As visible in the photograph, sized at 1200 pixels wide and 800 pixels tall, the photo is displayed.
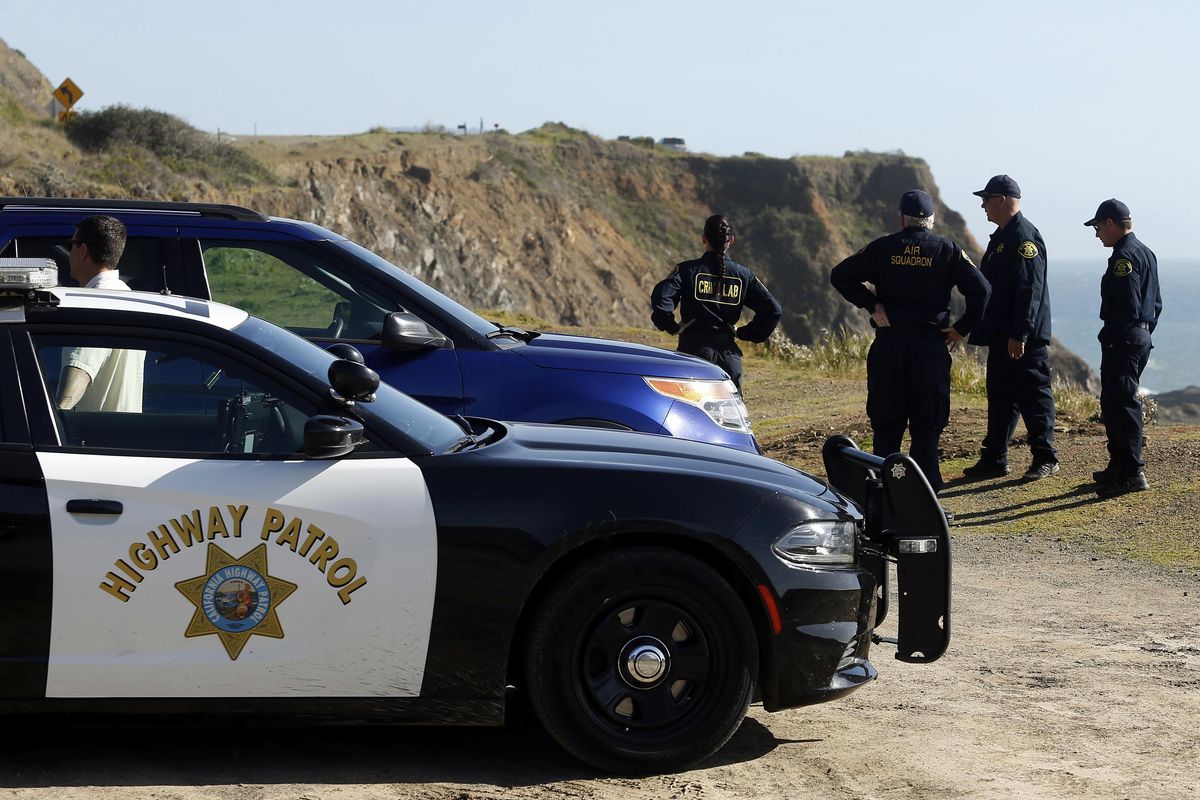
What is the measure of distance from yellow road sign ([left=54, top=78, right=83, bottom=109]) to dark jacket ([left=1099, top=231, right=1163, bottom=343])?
38.3 metres

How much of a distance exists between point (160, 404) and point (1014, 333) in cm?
759

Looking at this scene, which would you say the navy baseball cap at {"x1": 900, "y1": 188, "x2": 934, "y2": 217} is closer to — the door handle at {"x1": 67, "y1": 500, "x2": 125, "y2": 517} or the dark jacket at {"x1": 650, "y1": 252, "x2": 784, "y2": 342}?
the dark jacket at {"x1": 650, "y1": 252, "x2": 784, "y2": 342}

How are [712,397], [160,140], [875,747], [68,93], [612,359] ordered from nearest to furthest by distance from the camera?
[875,747] < [612,359] < [712,397] < [68,93] < [160,140]

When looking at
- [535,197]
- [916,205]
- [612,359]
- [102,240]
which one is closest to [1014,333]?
[916,205]

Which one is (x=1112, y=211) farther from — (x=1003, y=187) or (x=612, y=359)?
(x=612, y=359)

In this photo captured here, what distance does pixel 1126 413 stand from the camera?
10875 mm

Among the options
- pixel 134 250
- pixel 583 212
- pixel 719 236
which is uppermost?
pixel 583 212

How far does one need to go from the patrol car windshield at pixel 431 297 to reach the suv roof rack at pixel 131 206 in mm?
515

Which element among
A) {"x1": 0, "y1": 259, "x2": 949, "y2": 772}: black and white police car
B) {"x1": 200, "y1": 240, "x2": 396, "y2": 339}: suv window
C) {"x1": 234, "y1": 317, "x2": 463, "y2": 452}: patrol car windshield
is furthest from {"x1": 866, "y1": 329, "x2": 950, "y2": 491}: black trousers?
{"x1": 234, "y1": 317, "x2": 463, "y2": 452}: patrol car windshield

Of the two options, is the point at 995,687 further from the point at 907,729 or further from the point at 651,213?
the point at 651,213

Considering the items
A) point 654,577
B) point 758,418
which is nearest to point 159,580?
point 654,577

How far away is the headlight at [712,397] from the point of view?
7730mm

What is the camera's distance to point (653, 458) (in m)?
5.23

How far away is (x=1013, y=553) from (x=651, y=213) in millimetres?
74535
